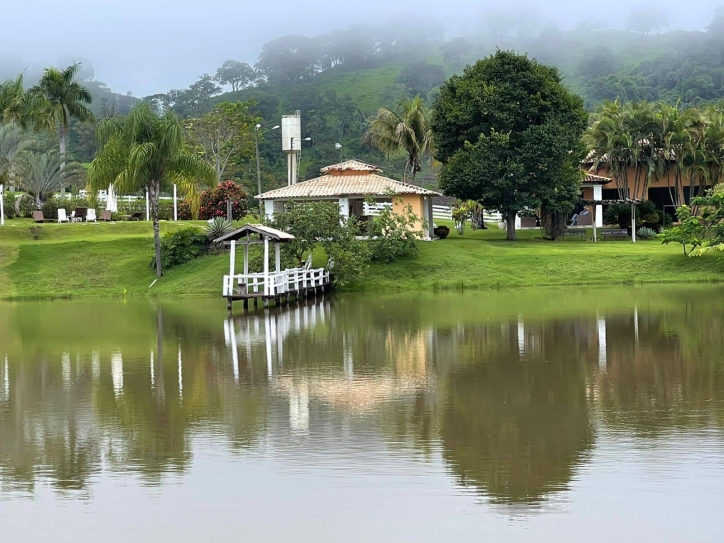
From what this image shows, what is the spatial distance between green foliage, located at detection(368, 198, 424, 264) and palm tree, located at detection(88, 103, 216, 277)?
775 centimetres

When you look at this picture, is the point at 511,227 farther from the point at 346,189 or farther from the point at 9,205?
the point at 9,205

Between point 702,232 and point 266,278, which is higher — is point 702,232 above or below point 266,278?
above

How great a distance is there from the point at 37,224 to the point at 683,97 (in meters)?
90.5

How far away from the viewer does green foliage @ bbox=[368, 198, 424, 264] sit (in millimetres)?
39656

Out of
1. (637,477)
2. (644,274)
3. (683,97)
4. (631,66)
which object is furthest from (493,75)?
(631,66)

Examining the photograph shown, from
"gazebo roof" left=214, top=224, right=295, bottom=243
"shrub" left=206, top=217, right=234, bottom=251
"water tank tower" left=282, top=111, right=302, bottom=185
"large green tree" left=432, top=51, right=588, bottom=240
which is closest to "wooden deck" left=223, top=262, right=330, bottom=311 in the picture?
"gazebo roof" left=214, top=224, right=295, bottom=243

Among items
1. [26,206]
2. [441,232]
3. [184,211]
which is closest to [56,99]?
[26,206]

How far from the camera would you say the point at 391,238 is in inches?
1567

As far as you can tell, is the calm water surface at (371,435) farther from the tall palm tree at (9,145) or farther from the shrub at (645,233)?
the shrub at (645,233)

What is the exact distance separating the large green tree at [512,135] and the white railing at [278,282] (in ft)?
39.3

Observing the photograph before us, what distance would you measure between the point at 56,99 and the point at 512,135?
26.7 metres

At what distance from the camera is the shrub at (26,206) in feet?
180

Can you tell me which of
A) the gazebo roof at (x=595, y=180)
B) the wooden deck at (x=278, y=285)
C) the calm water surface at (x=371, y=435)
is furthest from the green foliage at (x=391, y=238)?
the calm water surface at (x=371, y=435)

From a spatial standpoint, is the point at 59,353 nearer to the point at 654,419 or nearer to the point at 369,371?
A: the point at 369,371
